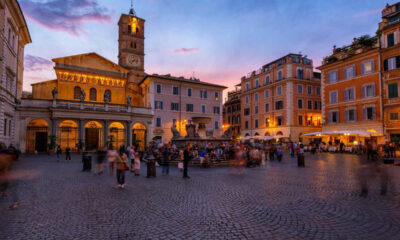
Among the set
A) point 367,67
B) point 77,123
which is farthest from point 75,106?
point 367,67

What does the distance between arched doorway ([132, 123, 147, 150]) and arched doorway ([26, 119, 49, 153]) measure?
11.0 metres

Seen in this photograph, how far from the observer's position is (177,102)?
40406mm

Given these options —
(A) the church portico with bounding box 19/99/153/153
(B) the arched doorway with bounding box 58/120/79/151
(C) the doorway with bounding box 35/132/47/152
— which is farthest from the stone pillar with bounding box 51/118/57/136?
(C) the doorway with bounding box 35/132/47/152

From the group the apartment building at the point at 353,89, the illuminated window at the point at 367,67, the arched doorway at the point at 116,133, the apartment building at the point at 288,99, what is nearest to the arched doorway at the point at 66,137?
the arched doorway at the point at 116,133

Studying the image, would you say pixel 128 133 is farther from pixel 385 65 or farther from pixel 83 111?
pixel 385 65

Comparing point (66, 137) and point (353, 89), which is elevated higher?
point (353, 89)

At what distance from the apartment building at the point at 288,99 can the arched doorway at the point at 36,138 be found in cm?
3416

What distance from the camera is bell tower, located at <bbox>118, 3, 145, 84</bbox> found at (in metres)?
49.7

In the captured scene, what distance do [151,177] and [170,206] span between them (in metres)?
5.32

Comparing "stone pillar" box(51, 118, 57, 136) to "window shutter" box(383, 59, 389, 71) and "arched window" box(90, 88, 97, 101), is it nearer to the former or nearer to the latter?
"arched window" box(90, 88, 97, 101)

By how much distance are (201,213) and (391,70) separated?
31440mm

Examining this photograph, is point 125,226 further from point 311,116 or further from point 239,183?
point 311,116

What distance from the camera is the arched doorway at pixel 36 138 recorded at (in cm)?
2819

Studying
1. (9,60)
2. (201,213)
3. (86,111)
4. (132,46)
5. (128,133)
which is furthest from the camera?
(132,46)
